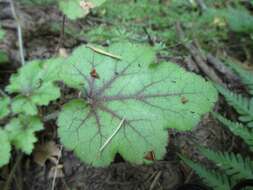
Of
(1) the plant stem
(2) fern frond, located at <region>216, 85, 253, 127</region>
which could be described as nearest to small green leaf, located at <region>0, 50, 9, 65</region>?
(1) the plant stem

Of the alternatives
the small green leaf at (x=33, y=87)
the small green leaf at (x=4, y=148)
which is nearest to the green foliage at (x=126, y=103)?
the small green leaf at (x=33, y=87)

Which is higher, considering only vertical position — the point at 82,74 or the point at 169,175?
the point at 82,74

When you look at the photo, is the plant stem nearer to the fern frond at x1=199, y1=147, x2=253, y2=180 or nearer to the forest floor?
the forest floor

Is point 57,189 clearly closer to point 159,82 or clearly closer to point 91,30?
point 159,82

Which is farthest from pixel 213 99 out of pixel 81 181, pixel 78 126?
pixel 81 181

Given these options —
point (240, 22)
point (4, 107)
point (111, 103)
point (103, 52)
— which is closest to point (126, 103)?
point (111, 103)

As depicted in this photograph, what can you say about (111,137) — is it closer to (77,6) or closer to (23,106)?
(23,106)
